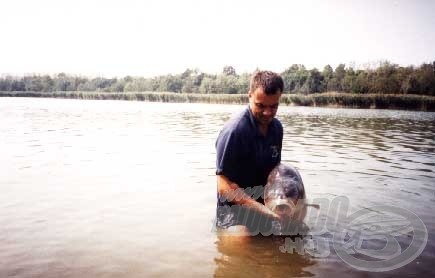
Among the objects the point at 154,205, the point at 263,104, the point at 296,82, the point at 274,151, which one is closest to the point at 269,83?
the point at 263,104

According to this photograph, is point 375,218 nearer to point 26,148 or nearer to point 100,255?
point 100,255

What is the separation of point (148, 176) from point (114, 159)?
7.29ft

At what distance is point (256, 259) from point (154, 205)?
2.51 metres

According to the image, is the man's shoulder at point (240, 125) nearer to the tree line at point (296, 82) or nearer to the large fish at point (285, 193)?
the large fish at point (285, 193)

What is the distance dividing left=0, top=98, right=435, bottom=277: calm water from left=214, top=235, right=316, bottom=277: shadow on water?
0.01m

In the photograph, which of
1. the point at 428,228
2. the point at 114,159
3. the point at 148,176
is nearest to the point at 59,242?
the point at 148,176

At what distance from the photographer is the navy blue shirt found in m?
4.01

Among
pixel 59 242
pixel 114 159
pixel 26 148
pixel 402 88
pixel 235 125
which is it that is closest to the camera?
pixel 235 125

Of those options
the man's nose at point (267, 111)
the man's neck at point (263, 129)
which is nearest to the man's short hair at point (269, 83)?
the man's nose at point (267, 111)

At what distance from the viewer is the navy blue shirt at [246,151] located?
13.2ft

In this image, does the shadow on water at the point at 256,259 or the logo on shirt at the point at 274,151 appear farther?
the logo on shirt at the point at 274,151

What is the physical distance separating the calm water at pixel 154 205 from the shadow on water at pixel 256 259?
1 cm

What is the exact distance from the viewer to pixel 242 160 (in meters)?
4.18

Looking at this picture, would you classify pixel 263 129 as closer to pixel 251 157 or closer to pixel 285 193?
pixel 251 157
